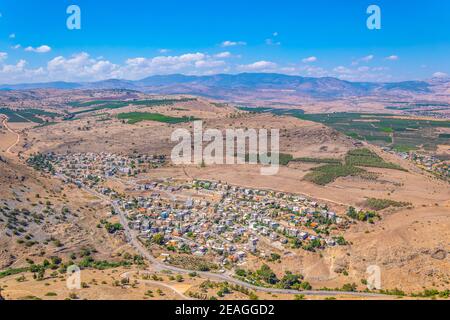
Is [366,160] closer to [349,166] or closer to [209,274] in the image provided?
[349,166]

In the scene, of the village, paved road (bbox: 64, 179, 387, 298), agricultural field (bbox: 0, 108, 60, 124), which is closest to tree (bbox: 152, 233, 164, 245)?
the village

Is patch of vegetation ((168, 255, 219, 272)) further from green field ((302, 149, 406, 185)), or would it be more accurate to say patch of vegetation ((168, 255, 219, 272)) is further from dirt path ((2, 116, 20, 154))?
dirt path ((2, 116, 20, 154))

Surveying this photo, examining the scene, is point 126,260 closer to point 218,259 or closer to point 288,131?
point 218,259

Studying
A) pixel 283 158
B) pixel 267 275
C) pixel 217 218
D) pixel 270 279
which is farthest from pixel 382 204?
pixel 283 158

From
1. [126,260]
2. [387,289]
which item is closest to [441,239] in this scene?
[387,289]

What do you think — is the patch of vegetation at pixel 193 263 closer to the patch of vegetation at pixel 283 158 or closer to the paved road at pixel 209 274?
the paved road at pixel 209 274

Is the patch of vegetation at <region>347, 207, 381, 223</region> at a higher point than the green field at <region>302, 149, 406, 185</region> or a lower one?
lower
